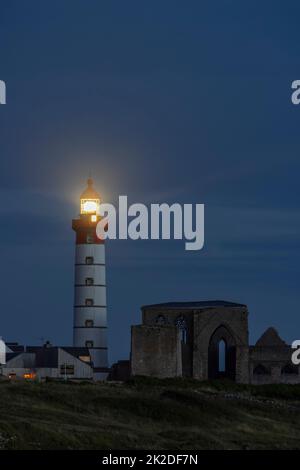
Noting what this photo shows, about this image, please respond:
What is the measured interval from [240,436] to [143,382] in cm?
2060

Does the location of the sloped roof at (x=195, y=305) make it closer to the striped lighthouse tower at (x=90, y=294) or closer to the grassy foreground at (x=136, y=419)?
the striped lighthouse tower at (x=90, y=294)

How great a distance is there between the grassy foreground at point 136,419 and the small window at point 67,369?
653 inches

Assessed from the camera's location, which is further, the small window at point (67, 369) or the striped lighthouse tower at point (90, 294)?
the striped lighthouse tower at point (90, 294)

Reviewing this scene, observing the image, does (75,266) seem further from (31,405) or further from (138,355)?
(31,405)

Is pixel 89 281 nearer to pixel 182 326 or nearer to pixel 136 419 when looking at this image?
pixel 182 326

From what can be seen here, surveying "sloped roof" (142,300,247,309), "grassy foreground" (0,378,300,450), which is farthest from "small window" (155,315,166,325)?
"grassy foreground" (0,378,300,450)

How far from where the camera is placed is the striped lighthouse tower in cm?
7650

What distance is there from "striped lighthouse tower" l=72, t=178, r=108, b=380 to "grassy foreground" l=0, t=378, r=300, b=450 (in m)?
20.4

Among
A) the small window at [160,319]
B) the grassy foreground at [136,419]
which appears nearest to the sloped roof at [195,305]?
the small window at [160,319]

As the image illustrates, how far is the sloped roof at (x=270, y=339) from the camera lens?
269 feet

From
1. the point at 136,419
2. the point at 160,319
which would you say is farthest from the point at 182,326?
the point at 136,419

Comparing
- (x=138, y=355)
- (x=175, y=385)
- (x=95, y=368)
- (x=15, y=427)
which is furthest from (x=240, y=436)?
(x=95, y=368)
